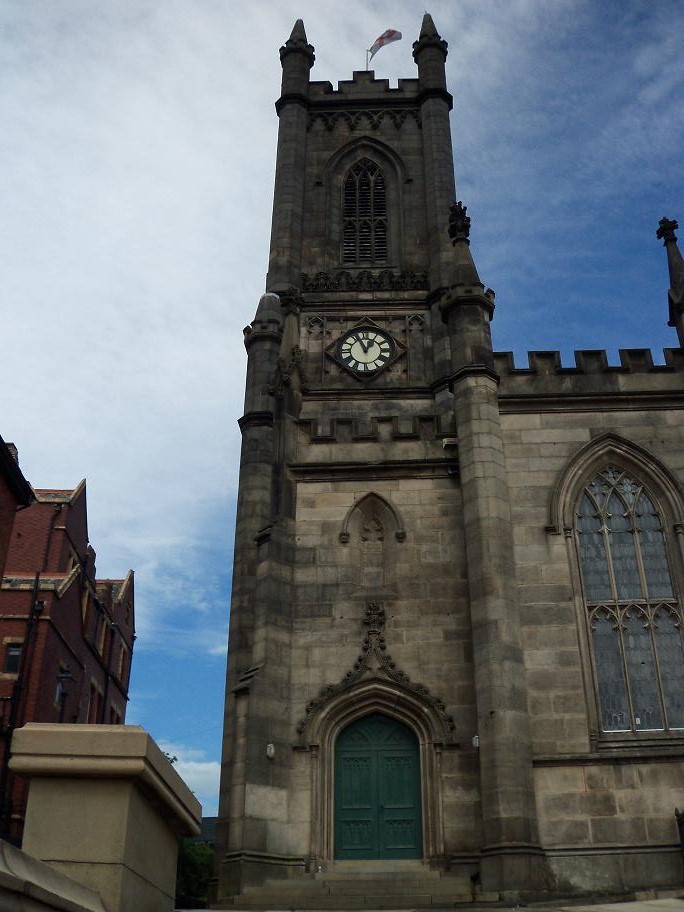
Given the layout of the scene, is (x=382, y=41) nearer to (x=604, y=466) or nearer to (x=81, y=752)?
(x=604, y=466)

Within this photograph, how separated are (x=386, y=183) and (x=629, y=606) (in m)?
22.4

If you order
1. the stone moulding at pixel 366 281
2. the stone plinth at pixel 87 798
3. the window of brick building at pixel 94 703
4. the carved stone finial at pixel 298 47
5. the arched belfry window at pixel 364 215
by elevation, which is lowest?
the stone plinth at pixel 87 798

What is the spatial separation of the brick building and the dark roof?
0.04 metres

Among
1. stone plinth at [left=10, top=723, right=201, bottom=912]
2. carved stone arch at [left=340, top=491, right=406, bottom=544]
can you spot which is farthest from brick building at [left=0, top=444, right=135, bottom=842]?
stone plinth at [left=10, top=723, right=201, bottom=912]

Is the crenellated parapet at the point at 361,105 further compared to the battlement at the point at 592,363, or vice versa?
the crenellated parapet at the point at 361,105

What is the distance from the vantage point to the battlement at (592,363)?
2228 centimetres

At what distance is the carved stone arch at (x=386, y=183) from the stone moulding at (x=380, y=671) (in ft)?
57.3

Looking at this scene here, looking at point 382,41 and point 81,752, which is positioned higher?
point 382,41

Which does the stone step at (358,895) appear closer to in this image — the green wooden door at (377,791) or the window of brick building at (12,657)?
the green wooden door at (377,791)

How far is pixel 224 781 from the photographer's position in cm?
2066

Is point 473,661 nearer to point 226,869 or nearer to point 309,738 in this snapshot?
point 309,738

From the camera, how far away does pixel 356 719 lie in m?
19.5

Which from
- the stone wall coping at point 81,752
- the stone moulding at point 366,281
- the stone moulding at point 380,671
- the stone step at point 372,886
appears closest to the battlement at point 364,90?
the stone moulding at point 366,281

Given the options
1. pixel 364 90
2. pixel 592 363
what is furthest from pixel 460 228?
pixel 364 90
